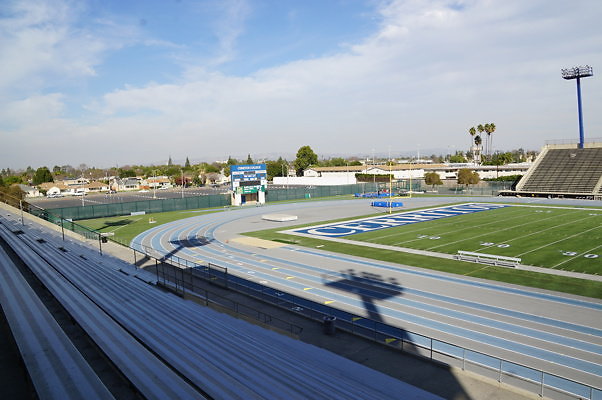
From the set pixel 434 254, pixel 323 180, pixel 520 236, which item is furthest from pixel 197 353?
pixel 323 180

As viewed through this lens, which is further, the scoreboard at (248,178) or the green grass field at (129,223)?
the scoreboard at (248,178)

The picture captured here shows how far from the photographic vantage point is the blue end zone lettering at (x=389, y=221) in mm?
39031

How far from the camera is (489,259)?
83.9 ft

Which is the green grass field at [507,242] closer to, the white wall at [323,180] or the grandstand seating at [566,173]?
the grandstand seating at [566,173]

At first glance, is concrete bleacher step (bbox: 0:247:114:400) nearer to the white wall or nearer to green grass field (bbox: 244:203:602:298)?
green grass field (bbox: 244:203:602:298)

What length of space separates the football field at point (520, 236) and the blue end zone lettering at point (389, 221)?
1.51 m

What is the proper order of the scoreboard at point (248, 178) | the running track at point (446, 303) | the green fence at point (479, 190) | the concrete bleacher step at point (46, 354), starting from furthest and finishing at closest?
the green fence at point (479, 190)
the scoreboard at point (248, 178)
the running track at point (446, 303)
the concrete bleacher step at point (46, 354)

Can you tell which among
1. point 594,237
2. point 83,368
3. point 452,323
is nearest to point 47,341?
point 83,368

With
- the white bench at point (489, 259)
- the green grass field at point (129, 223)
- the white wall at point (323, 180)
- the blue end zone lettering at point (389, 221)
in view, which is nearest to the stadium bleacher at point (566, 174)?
the blue end zone lettering at point (389, 221)

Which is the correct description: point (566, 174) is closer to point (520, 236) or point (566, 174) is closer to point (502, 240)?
point (520, 236)

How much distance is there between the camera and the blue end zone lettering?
39.0m

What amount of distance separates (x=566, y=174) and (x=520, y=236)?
46.5 m

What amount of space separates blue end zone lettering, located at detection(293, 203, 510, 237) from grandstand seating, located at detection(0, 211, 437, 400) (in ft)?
77.0

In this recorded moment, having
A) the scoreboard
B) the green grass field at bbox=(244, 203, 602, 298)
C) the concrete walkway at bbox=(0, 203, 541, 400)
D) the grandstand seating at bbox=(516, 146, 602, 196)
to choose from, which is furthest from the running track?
the grandstand seating at bbox=(516, 146, 602, 196)
